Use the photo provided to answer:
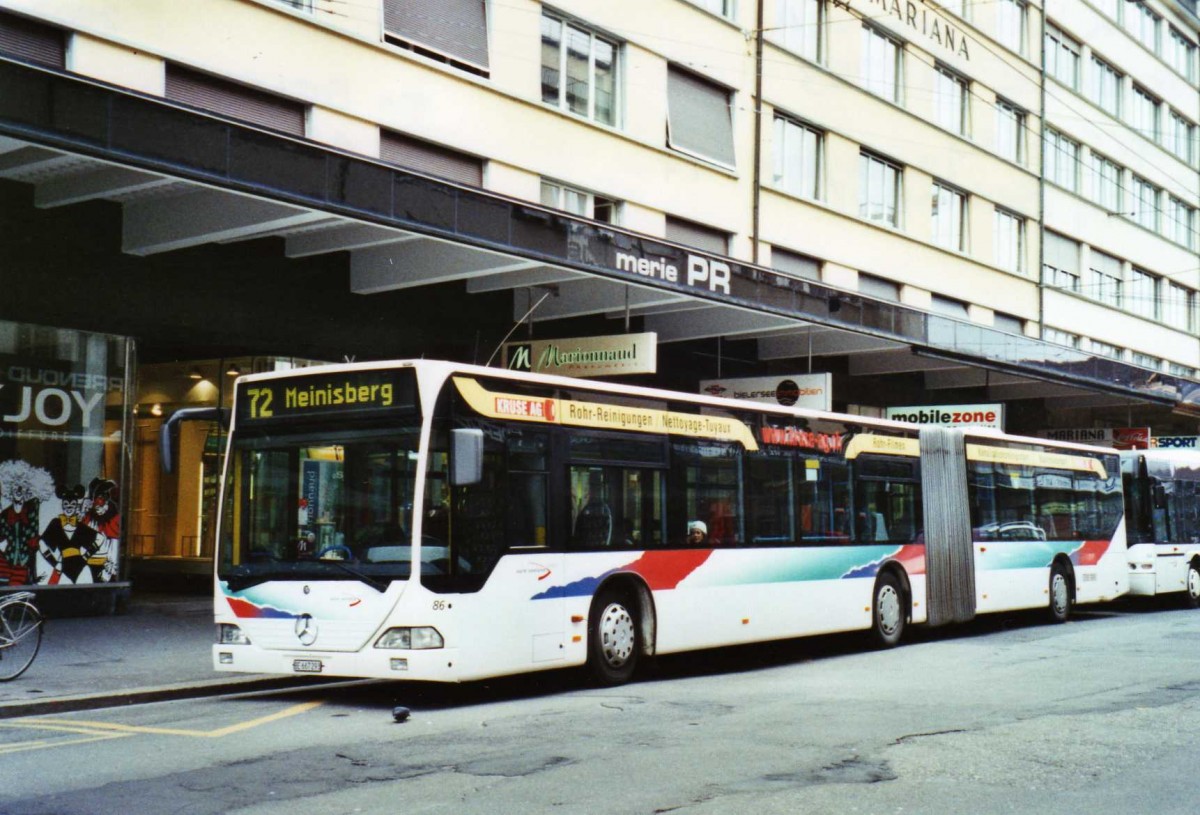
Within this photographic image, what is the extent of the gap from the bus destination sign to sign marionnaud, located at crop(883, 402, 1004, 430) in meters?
18.5

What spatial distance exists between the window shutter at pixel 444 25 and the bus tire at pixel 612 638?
9.86 meters

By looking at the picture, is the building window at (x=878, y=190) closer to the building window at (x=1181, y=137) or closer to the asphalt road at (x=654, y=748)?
the asphalt road at (x=654, y=748)

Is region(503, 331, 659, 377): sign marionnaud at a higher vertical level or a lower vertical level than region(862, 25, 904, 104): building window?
lower

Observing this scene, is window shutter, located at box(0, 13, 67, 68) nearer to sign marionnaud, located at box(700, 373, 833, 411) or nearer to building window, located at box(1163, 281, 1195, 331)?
sign marionnaud, located at box(700, 373, 833, 411)

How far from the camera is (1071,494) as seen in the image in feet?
71.8

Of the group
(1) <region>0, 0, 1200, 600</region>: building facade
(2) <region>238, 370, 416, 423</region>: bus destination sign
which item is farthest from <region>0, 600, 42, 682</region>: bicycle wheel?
(1) <region>0, 0, 1200, 600</region>: building facade

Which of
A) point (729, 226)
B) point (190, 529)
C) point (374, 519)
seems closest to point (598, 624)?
point (374, 519)

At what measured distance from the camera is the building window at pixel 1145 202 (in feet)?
151

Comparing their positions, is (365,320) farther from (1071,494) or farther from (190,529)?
(1071,494)

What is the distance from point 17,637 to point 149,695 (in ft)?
4.64

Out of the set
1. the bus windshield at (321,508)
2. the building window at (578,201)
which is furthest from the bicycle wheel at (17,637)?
the building window at (578,201)

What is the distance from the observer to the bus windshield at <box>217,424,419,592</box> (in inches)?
431

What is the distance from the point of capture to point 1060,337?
129 feet

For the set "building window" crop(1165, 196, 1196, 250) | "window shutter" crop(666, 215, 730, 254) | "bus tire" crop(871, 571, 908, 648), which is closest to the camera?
"bus tire" crop(871, 571, 908, 648)
